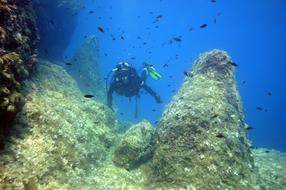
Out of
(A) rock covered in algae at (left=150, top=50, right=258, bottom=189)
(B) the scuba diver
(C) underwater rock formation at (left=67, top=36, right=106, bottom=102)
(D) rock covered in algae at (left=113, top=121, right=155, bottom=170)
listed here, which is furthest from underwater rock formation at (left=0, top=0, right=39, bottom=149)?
(C) underwater rock formation at (left=67, top=36, right=106, bottom=102)

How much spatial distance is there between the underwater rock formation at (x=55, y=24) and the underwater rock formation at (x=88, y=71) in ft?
6.10

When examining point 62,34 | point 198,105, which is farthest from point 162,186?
point 62,34

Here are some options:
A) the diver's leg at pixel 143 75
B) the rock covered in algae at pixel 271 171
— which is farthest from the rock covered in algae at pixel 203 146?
the diver's leg at pixel 143 75

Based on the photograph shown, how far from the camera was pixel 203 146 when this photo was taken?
417 inches

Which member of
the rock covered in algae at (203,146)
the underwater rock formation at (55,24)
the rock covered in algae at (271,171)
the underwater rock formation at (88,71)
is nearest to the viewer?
the rock covered in algae at (203,146)

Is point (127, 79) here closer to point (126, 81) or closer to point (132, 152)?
point (126, 81)

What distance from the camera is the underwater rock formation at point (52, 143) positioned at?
7.80 meters

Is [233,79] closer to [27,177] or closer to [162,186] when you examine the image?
[162,186]

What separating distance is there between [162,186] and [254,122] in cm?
8911

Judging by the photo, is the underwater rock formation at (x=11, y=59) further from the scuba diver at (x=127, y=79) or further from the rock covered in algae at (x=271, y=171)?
the rock covered in algae at (x=271, y=171)

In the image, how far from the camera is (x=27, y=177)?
761cm

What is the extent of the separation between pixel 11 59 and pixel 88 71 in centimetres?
1837

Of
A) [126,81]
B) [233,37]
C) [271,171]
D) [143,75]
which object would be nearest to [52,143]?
[126,81]

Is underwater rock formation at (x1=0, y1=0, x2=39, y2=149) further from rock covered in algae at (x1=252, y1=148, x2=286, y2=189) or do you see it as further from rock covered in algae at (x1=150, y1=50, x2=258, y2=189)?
rock covered in algae at (x1=252, y1=148, x2=286, y2=189)
